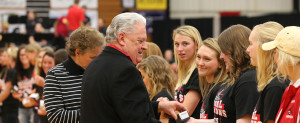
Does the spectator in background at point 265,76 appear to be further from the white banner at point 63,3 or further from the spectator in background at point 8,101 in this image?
the white banner at point 63,3

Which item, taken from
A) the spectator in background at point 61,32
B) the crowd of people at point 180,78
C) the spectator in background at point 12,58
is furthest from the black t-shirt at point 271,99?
the spectator in background at point 61,32

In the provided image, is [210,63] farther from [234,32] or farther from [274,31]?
[274,31]

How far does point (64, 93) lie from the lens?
3.55m

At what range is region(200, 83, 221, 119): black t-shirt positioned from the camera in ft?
12.5

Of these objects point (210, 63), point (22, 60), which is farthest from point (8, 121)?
point (210, 63)

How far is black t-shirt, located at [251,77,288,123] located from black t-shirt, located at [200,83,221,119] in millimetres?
775

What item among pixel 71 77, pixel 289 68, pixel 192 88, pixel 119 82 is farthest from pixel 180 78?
pixel 119 82

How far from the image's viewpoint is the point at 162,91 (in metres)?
4.40

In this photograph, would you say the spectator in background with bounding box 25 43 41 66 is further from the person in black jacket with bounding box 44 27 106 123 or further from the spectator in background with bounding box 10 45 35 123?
the person in black jacket with bounding box 44 27 106 123

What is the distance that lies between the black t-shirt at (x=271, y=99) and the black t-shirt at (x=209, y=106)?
2.54 ft

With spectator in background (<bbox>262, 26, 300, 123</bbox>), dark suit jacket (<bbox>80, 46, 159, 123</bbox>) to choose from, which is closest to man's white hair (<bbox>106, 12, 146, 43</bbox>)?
dark suit jacket (<bbox>80, 46, 159, 123</bbox>)

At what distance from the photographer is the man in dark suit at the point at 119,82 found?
8.50 feet

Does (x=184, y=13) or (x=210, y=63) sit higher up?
(x=210, y=63)

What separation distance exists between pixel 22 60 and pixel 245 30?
4.87 meters
